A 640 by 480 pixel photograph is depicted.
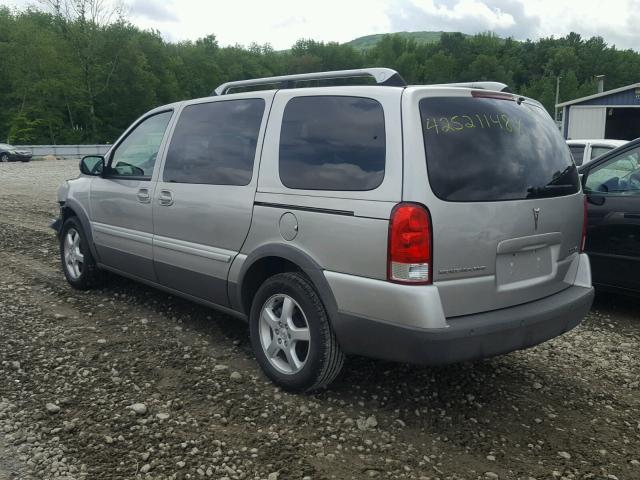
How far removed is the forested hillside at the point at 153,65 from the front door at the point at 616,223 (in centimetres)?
5445

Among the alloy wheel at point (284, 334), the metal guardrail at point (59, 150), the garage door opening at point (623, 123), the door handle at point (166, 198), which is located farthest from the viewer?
the metal guardrail at point (59, 150)

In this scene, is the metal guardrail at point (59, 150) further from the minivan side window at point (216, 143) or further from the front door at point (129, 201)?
the minivan side window at point (216, 143)

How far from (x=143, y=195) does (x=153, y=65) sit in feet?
259

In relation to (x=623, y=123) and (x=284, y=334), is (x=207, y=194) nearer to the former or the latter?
(x=284, y=334)

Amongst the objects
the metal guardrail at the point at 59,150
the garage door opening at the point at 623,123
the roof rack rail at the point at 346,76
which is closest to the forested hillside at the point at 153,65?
the metal guardrail at the point at 59,150

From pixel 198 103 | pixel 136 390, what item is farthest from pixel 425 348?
pixel 198 103

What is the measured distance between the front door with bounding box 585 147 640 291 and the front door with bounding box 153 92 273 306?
328 centimetres

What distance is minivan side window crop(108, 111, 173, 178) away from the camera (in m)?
4.84

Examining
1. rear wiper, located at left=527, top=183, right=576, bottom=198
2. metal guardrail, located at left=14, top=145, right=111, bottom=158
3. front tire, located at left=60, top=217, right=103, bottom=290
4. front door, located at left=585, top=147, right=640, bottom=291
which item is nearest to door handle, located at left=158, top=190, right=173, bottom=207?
front tire, located at left=60, top=217, right=103, bottom=290

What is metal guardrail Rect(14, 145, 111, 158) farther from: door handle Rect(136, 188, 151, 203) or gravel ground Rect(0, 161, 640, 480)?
gravel ground Rect(0, 161, 640, 480)

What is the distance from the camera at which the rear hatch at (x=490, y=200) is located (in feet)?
10.1

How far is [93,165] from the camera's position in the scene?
5.50 metres

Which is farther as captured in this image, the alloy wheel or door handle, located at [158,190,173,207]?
door handle, located at [158,190,173,207]

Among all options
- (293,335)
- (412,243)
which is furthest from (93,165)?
(412,243)
